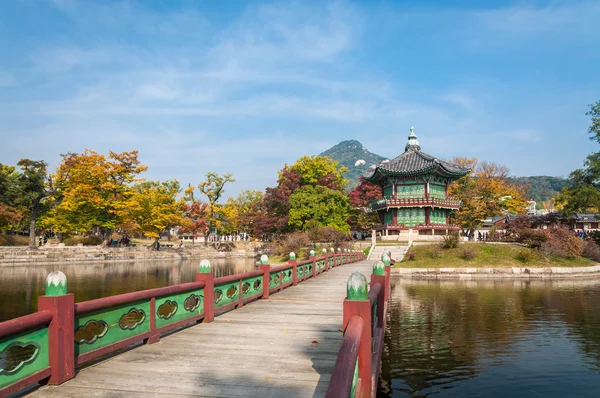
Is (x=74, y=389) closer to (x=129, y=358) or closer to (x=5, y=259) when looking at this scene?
(x=129, y=358)

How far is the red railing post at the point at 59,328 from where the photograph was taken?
4.51 m

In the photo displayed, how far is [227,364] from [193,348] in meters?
1.05

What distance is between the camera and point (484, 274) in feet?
98.9

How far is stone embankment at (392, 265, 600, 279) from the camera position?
29891mm

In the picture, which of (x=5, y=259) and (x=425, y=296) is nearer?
(x=425, y=296)

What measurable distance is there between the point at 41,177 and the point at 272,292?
142 feet

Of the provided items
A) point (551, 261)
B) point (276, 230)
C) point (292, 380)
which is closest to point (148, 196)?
point (276, 230)

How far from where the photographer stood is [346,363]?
2.95 meters

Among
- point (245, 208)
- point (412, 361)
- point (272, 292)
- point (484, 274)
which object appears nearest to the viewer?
point (412, 361)

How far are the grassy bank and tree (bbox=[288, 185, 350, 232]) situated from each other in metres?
13.6

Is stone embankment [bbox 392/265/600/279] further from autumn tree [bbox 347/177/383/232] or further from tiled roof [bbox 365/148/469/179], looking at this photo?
autumn tree [bbox 347/177/383/232]

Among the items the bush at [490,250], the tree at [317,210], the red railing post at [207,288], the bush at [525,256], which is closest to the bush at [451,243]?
the bush at [490,250]

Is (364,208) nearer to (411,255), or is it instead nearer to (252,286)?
(411,255)

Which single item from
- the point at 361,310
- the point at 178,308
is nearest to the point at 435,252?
the point at 178,308
